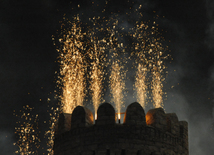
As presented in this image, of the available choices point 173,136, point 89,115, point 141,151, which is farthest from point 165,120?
point 89,115

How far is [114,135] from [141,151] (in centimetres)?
157

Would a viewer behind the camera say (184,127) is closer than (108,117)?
No

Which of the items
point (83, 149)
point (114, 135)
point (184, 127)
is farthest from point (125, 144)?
point (184, 127)

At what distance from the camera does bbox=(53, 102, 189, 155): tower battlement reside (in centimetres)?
2095

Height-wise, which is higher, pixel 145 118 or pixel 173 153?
pixel 145 118

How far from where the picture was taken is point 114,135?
2120 centimetres

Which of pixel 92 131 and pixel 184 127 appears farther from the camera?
pixel 184 127

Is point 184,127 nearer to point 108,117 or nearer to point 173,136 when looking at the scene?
point 173,136

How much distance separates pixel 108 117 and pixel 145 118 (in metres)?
1.96

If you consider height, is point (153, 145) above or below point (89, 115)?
below

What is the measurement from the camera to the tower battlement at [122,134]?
68.7ft

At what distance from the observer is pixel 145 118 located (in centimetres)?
2216

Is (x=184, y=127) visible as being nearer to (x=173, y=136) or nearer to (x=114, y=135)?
(x=173, y=136)

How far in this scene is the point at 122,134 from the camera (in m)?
21.2
